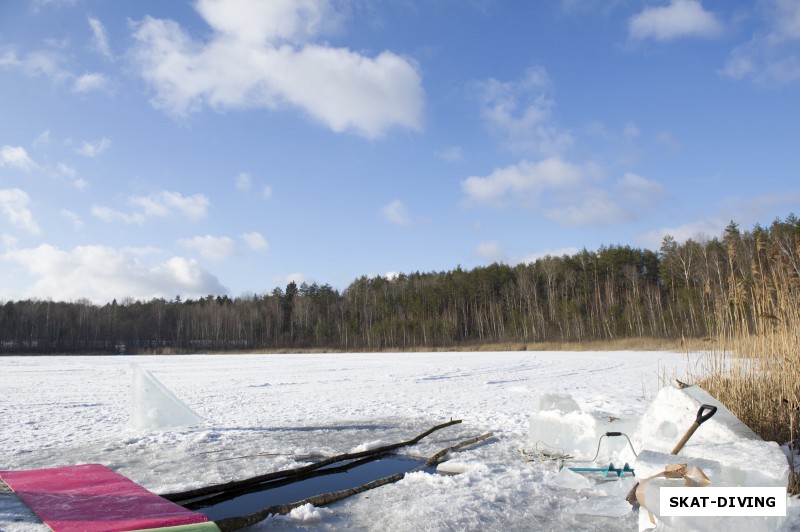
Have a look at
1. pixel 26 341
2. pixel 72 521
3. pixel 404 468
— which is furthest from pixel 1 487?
pixel 26 341

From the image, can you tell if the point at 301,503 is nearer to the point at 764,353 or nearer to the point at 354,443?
the point at 354,443

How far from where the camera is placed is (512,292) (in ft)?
186

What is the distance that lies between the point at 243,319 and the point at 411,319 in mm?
22174

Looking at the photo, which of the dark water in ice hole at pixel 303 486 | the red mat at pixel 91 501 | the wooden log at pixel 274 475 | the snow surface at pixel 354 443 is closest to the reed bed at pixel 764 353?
the snow surface at pixel 354 443

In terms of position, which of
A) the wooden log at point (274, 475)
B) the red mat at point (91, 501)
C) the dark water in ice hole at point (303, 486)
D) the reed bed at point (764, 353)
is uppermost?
the reed bed at point (764, 353)

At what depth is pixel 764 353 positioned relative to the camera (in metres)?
5.02

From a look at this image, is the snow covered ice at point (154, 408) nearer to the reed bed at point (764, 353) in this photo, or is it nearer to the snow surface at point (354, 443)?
the snow surface at point (354, 443)

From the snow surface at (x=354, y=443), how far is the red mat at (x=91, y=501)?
0.15 meters

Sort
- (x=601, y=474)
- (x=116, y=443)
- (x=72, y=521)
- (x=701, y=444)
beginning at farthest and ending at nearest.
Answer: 1. (x=116, y=443)
2. (x=601, y=474)
3. (x=701, y=444)
4. (x=72, y=521)

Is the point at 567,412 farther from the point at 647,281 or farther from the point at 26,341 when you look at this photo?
the point at 26,341

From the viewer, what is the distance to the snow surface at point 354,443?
355cm

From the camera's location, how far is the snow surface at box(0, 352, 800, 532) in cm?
355

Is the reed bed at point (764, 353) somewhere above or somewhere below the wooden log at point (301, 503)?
above

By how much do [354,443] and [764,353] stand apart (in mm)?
4416
